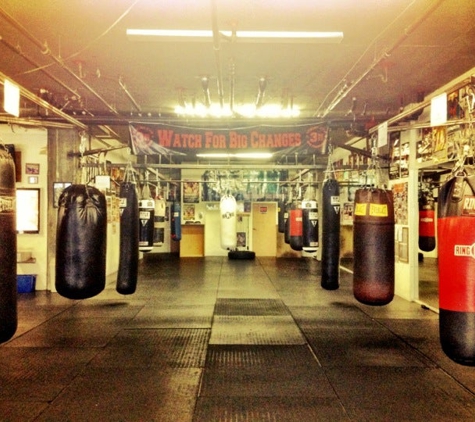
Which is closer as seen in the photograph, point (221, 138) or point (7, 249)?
point (7, 249)

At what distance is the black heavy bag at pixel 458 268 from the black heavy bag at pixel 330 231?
3182 millimetres

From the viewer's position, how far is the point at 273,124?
5.63 m

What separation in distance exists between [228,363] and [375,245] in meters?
1.84

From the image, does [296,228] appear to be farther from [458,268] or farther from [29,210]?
[458,268]

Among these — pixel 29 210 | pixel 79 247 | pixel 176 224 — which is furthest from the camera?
pixel 176 224

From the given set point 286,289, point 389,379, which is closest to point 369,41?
point 389,379

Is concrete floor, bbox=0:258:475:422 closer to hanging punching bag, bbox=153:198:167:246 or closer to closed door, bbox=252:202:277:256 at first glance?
hanging punching bag, bbox=153:198:167:246

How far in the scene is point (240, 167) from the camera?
8711 mm

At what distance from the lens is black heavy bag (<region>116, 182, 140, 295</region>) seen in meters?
5.94

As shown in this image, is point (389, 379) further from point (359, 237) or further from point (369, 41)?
point (369, 41)

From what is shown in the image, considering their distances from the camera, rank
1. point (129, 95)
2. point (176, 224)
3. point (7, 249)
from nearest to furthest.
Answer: point (7, 249), point (129, 95), point (176, 224)

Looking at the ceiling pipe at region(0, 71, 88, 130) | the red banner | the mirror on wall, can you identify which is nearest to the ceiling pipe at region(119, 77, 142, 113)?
the ceiling pipe at region(0, 71, 88, 130)

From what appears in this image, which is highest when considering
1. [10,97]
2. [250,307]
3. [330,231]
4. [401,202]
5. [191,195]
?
[10,97]

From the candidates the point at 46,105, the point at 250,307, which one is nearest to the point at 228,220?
the point at 250,307
